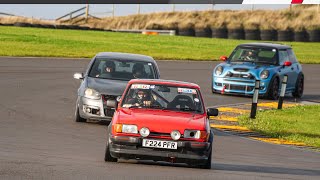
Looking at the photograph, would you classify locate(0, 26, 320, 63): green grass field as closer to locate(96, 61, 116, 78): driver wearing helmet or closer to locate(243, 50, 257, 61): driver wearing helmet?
locate(243, 50, 257, 61): driver wearing helmet

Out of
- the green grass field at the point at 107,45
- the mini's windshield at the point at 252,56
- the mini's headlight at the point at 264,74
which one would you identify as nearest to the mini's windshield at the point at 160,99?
the mini's headlight at the point at 264,74

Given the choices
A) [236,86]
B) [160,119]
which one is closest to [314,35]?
[236,86]

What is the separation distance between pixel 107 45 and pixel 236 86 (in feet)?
72.1

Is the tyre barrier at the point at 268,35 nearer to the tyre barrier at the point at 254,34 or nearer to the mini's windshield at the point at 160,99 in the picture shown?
the tyre barrier at the point at 254,34

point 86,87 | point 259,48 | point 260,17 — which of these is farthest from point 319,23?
point 86,87

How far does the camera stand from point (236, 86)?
92.6ft

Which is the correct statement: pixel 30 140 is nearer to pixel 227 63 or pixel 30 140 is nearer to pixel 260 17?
pixel 227 63

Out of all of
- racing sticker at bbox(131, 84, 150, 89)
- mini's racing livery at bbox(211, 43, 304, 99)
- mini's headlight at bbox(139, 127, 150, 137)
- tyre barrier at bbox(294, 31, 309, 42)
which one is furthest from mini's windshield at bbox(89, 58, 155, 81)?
tyre barrier at bbox(294, 31, 309, 42)

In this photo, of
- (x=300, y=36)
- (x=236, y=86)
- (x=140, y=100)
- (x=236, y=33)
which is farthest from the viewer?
(x=236, y=33)

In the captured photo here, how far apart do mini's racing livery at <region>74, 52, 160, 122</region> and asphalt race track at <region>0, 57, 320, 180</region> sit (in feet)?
0.98

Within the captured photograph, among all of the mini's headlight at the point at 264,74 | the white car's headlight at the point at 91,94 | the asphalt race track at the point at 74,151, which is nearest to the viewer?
the asphalt race track at the point at 74,151

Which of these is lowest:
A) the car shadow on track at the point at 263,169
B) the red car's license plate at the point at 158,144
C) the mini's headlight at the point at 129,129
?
the car shadow on track at the point at 263,169

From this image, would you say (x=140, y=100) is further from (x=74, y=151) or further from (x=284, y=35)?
(x=284, y=35)

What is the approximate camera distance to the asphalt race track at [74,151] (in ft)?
41.1
